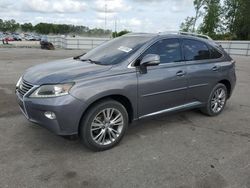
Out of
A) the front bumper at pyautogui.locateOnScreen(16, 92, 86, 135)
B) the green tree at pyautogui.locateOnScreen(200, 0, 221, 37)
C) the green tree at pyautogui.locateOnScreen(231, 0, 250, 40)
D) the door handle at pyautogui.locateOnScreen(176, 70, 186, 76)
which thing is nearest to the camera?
the front bumper at pyautogui.locateOnScreen(16, 92, 86, 135)

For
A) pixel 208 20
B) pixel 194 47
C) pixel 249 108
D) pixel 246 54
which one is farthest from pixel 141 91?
pixel 208 20

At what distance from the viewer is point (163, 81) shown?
4.37 meters

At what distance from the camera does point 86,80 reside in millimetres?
3613

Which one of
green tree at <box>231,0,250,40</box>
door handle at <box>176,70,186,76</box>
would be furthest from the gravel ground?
green tree at <box>231,0,250,40</box>

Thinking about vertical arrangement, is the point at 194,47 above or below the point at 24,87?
above

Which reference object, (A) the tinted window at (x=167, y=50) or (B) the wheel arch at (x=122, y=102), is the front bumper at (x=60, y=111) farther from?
(A) the tinted window at (x=167, y=50)

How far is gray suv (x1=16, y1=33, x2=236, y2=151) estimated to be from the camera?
11.6ft

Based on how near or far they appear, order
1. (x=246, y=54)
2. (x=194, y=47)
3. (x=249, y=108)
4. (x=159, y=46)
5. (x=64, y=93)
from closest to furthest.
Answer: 1. (x=64, y=93)
2. (x=159, y=46)
3. (x=194, y=47)
4. (x=249, y=108)
5. (x=246, y=54)

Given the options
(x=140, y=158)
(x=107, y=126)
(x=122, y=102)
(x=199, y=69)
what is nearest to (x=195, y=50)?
(x=199, y=69)

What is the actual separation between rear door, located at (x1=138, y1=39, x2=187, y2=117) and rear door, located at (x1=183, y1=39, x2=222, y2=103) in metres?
0.18

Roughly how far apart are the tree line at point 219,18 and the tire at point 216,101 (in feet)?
149

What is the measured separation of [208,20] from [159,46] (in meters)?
49.7

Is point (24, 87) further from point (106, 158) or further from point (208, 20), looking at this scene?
point (208, 20)

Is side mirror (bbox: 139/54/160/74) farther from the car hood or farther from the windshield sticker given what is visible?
the car hood
